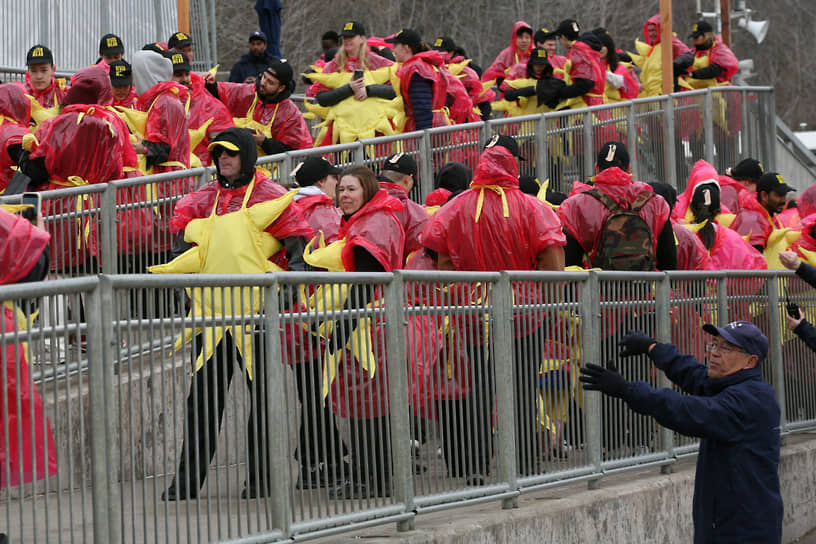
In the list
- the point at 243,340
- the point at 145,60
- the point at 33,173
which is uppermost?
the point at 145,60

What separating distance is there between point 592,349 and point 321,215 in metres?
2.12

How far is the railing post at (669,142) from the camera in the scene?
59.1 ft

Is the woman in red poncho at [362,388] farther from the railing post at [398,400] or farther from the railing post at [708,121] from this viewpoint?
the railing post at [708,121]

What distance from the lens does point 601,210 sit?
32.3 feet

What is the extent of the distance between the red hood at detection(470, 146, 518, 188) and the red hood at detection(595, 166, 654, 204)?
1.21 metres

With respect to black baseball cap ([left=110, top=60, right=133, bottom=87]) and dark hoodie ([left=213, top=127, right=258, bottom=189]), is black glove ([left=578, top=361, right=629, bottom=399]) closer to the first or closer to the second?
dark hoodie ([left=213, top=127, right=258, bottom=189])

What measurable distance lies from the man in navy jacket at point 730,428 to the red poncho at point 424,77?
307 inches

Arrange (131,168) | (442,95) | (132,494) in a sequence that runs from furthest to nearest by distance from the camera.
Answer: (442,95) < (131,168) < (132,494)

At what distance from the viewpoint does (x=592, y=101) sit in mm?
18156

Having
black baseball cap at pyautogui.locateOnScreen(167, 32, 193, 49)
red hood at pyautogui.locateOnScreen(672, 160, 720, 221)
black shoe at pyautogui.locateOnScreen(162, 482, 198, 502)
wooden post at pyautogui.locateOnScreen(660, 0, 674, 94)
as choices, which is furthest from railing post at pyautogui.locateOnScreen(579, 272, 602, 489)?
wooden post at pyautogui.locateOnScreen(660, 0, 674, 94)

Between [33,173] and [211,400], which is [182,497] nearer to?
[211,400]

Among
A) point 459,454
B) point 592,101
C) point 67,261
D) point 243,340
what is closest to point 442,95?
point 592,101

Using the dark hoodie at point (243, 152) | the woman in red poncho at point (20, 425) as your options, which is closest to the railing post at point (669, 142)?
the dark hoodie at point (243, 152)

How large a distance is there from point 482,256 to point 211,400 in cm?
318
